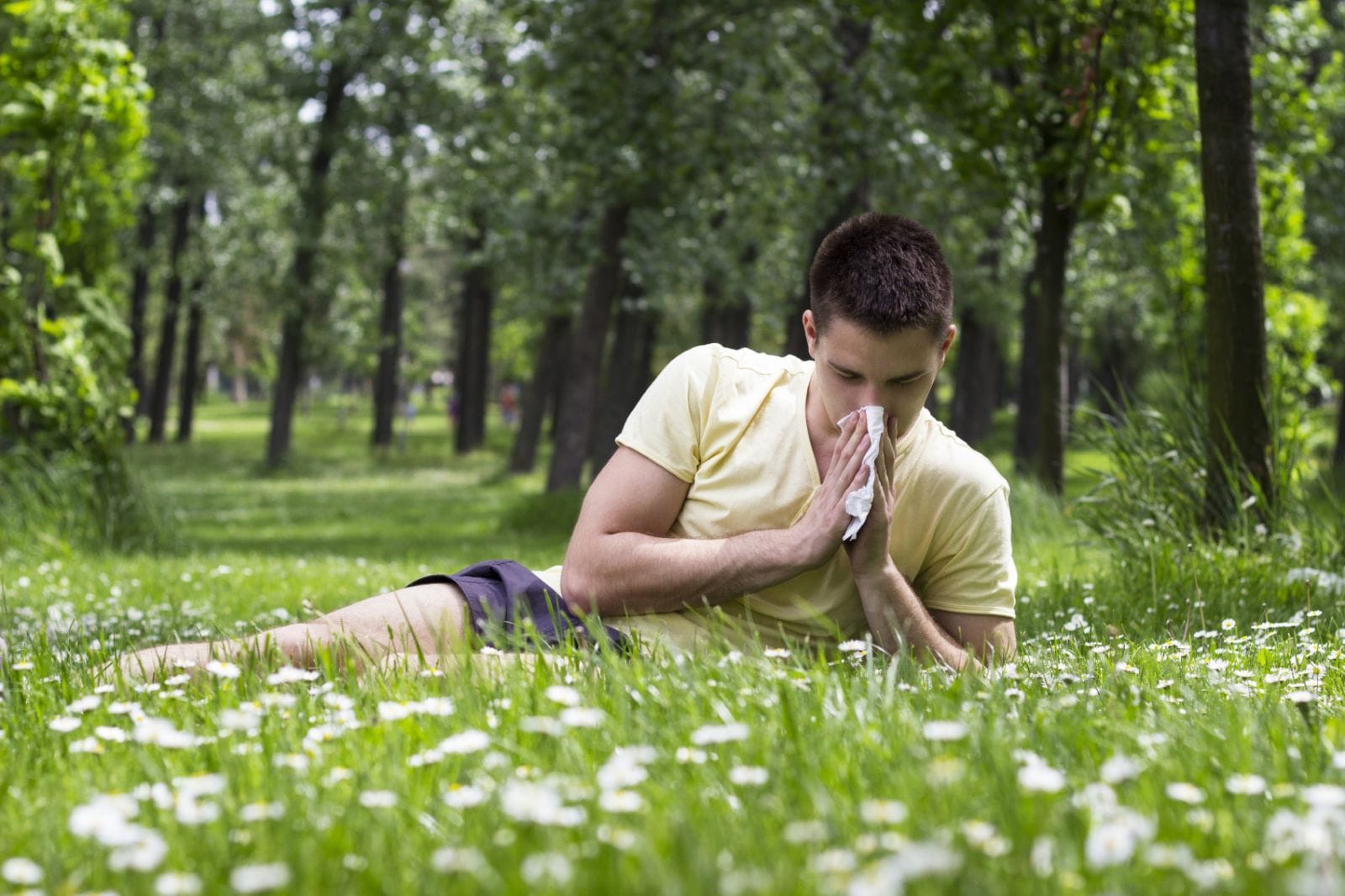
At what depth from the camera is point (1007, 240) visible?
22.8 m

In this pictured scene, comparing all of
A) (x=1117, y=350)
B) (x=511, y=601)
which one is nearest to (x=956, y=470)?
(x=511, y=601)

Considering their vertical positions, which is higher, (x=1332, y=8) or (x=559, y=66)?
(x=1332, y=8)

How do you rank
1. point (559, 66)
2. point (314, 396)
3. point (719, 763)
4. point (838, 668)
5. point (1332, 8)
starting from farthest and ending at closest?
1. point (314, 396)
2. point (1332, 8)
3. point (559, 66)
4. point (838, 668)
5. point (719, 763)

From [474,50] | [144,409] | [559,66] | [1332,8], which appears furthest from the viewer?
[144,409]

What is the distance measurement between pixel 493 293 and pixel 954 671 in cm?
3038

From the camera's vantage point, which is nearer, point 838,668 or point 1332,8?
point 838,668

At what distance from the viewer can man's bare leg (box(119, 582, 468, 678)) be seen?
139 inches

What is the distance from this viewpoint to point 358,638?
12.6 ft

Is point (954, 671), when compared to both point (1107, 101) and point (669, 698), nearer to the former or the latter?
point (669, 698)

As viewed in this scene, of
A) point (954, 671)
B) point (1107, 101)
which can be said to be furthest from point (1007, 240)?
point (954, 671)

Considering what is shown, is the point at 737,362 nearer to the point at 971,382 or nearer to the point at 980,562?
the point at 980,562

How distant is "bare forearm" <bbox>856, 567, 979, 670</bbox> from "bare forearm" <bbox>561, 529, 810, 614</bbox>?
22cm

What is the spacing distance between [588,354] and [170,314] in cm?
1974

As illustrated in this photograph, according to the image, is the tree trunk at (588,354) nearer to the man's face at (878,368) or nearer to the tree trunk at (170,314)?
the man's face at (878,368)
